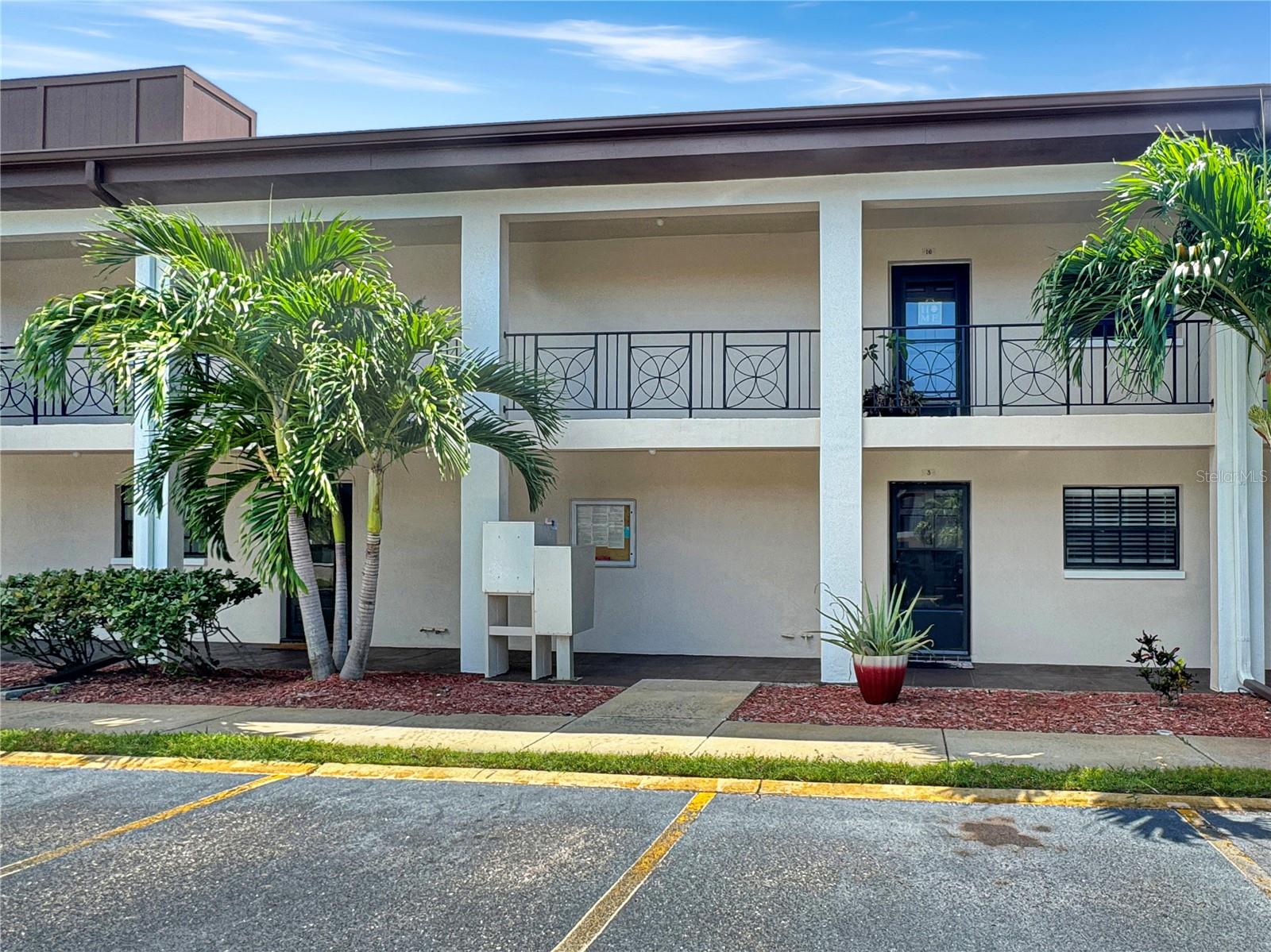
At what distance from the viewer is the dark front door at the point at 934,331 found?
12.2 meters

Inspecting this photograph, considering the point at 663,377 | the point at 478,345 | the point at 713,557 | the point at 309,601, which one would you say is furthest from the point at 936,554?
the point at 309,601

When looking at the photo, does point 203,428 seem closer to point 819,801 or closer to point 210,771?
point 210,771

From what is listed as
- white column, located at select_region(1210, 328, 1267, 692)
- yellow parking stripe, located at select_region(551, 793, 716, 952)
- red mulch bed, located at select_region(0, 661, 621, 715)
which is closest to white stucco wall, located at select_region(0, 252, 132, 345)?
red mulch bed, located at select_region(0, 661, 621, 715)

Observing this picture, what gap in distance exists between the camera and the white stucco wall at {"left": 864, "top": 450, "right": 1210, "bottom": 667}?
11.6 m

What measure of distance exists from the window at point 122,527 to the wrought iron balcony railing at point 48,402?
1094mm

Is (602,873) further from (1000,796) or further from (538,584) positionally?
(538,584)

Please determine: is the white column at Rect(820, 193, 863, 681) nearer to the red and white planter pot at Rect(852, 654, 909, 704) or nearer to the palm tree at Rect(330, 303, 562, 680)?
the red and white planter pot at Rect(852, 654, 909, 704)

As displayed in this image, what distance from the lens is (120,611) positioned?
10.2m

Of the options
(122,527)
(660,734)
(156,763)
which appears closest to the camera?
(156,763)

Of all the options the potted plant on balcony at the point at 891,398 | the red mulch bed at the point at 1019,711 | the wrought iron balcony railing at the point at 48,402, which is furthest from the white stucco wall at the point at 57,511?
the potted plant on balcony at the point at 891,398

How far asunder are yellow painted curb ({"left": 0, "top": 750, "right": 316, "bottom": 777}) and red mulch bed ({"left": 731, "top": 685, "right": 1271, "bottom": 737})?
354cm

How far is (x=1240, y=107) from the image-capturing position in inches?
371

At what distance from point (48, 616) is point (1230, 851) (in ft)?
33.0

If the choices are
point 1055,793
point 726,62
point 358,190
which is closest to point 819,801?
point 1055,793
